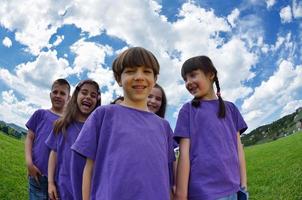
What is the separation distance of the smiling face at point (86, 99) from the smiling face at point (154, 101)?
1.94 ft

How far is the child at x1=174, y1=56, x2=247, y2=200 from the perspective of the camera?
336 cm

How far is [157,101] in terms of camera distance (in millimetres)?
4496

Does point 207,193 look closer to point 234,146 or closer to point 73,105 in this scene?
point 234,146

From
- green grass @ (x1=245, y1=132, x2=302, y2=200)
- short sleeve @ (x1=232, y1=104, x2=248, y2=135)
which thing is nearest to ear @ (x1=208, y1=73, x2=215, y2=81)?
short sleeve @ (x1=232, y1=104, x2=248, y2=135)

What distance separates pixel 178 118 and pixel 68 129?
47.3 inches

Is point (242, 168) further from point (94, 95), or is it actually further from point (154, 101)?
point (94, 95)

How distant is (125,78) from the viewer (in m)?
3.11

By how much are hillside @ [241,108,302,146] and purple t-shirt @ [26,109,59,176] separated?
7204 cm

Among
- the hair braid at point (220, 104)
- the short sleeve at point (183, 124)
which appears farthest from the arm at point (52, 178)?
the hair braid at point (220, 104)

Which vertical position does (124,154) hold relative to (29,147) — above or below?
below

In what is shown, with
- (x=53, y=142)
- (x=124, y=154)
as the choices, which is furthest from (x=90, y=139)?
(x=53, y=142)

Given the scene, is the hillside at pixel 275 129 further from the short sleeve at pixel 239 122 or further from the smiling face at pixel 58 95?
the short sleeve at pixel 239 122

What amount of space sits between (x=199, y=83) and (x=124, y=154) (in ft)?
3.74

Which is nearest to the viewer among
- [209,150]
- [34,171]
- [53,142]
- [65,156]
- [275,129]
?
[209,150]
